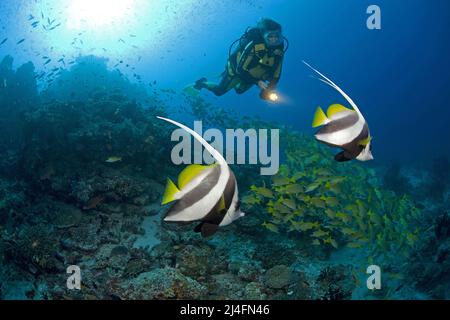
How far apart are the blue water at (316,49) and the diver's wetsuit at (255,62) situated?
49478 mm

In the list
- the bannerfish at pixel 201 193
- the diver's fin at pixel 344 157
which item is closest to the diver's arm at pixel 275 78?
the diver's fin at pixel 344 157

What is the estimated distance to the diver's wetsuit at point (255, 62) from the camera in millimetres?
8219

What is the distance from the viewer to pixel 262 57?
8.37 metres

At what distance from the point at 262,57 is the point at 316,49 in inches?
4261

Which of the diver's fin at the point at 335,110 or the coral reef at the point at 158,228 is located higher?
the diver's fin at the point at 335,110

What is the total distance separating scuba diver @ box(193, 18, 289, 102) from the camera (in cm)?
802

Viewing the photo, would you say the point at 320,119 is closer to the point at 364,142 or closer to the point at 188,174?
the point at 364,142

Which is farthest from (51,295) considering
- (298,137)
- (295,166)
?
(298,137)

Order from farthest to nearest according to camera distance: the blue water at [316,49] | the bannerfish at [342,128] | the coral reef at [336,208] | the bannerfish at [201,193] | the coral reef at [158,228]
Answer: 1. the blue water at [316,49]
2. the coral reef at [336,208]
3. the coral reef at [158,228]
4. the bannerfish at [342,128]
5. the bannerfish at [201,193]

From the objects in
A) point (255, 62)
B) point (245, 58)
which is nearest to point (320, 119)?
point (255, 62)

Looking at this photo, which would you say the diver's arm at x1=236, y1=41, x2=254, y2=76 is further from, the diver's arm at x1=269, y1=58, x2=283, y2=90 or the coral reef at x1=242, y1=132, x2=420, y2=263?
the coral reef at x1=242, y1=132, x2=420, y2=263

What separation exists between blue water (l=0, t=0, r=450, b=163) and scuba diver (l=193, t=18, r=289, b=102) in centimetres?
4966

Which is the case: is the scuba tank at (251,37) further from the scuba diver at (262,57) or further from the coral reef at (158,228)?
the coral reef at (158,228)

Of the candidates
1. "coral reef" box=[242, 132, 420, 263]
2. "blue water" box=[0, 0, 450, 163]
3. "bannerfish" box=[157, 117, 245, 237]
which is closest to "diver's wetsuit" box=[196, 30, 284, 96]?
"coral reef" box=[242, 132, 420, 263]
